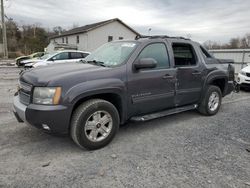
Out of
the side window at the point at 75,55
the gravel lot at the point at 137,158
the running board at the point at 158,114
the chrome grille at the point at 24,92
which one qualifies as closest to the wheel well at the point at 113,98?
the running board at the point at 158,114

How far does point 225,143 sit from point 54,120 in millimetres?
2963

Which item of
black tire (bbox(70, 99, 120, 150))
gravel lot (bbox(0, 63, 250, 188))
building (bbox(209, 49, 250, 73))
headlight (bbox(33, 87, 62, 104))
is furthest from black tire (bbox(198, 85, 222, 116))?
building (bbox(209, 49, 250, 73))

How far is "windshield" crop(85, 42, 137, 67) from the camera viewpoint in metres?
3.79

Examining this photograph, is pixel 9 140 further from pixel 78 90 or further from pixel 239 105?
pixel 239 105

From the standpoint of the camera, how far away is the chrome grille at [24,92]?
321 cm

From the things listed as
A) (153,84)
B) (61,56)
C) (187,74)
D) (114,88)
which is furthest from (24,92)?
(61,56)

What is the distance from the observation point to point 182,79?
A: 14.6 ft

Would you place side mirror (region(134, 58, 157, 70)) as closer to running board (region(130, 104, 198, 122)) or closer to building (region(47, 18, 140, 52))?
running board (region(130, 104, 198, 122))

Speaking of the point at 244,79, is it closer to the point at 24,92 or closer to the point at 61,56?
the point at 24,92

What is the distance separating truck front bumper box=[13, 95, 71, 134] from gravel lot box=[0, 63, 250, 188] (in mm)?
491

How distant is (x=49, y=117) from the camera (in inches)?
116

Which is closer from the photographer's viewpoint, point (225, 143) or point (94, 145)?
point (94, 145)

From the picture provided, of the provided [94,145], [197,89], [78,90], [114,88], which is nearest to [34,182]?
[94,145]

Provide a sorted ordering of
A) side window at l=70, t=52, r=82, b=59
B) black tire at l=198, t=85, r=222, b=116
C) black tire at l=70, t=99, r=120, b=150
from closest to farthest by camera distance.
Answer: black tire at l=70, t=99, r=120, b=150, black tire at l=198, t=85, r=222, b=116, side window at l=70, t=52, r=82, b=59
